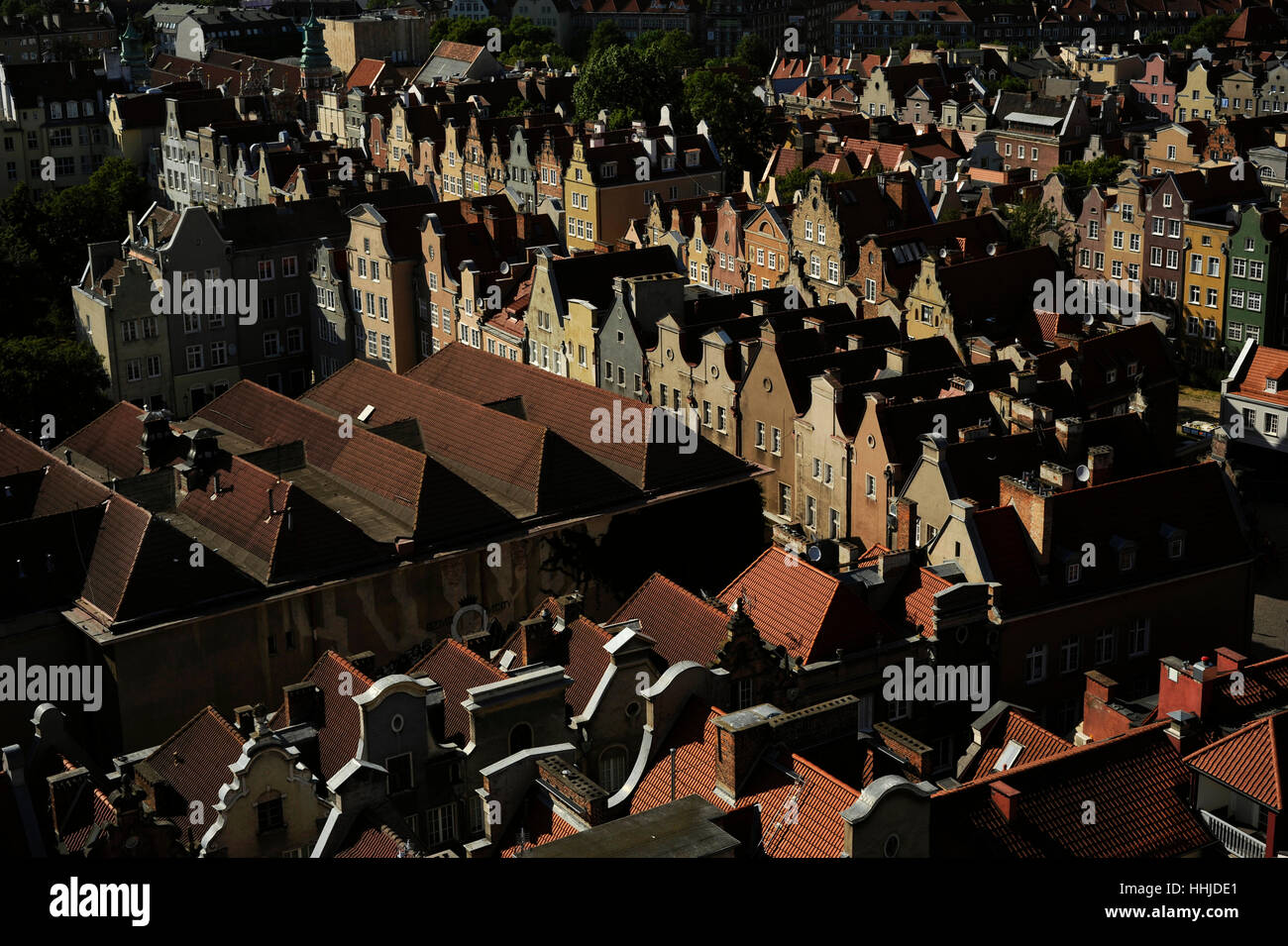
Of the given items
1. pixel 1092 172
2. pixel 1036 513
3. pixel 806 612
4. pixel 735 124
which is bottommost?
pixel 806 612

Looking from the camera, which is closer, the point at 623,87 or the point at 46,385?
the point at 46,385

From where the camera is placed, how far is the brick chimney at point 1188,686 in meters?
38.1

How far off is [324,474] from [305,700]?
820 inches

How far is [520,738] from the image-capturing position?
37219mm

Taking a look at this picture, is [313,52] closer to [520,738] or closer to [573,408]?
[573,408]

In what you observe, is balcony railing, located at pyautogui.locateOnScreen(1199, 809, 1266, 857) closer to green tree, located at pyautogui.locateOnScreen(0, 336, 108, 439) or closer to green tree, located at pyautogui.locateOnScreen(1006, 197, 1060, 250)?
green tree, located at pyautogui.locateOnScreen(1006, 197, 1060, 250)

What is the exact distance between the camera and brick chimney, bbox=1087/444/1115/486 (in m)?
51.9

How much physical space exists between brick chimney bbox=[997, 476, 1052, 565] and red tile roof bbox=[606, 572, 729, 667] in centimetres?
1090

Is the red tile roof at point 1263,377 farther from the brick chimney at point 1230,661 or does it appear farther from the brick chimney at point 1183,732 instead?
the brick chimney at point 1183,732

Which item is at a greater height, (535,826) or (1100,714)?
(535,826)

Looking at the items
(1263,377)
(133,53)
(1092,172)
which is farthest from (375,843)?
(133,53)

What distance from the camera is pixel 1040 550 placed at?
158 feet

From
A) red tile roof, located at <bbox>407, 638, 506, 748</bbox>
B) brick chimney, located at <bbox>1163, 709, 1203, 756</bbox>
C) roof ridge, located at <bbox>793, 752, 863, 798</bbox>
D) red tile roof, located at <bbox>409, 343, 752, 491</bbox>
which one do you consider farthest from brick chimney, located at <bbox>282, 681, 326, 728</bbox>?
red tile roof, located at <bbox>409, 343, 752, 491</bbox>

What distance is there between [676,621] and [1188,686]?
1288 cm
